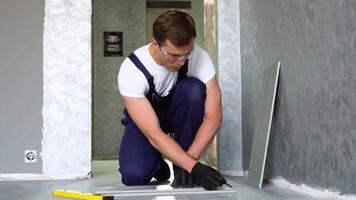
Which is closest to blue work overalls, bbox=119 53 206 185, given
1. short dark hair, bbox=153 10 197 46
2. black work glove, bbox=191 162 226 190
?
short dark hair, bbox=153 10 197 46

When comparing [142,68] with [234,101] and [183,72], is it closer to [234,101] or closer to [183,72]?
[183,72]

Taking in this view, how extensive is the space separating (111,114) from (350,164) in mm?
5420

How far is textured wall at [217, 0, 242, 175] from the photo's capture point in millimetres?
3232

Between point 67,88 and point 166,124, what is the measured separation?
117 cm

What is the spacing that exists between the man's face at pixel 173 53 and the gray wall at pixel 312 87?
1.73 feet

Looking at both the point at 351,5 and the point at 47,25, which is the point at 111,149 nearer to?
the point at 47,25

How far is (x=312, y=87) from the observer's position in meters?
1.99

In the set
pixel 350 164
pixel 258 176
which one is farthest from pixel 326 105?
pixel 258 176

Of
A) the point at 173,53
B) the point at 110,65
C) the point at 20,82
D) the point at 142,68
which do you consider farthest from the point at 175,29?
the point at 110,65

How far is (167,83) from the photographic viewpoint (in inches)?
89.2

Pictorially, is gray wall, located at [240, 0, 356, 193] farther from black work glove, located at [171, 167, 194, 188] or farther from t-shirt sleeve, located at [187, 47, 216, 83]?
black work glove, located at [171, 167, 194, 188]

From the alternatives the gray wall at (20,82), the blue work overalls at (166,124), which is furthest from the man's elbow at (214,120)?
the gray wall at (20,82)

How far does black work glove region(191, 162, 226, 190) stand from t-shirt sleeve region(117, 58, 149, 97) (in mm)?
423

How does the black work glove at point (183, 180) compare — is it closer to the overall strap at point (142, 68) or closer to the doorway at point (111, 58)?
the overall strap at point (142, 68)
